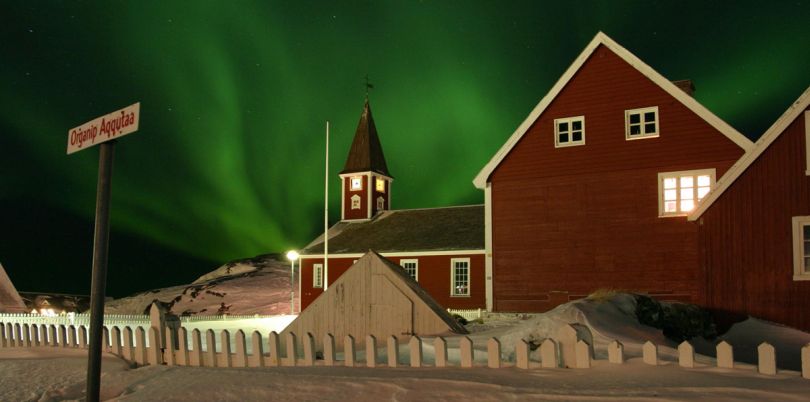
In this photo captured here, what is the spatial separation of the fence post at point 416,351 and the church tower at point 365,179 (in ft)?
120

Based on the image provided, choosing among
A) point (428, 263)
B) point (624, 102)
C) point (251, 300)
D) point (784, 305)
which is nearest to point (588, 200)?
point (624, 102)

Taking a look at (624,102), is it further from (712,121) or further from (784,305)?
(784,305)

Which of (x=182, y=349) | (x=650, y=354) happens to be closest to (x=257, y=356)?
(x=182, y=349)

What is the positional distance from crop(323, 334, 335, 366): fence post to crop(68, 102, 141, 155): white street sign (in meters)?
3.22

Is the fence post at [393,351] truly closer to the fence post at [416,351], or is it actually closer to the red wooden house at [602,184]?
the fence post at [416,351]

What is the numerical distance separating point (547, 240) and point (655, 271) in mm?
3618

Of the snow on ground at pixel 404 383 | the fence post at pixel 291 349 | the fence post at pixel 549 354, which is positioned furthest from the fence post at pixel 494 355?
the fence post at pixel 291 349

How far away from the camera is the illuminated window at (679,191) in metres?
21.6

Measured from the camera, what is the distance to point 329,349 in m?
8.06

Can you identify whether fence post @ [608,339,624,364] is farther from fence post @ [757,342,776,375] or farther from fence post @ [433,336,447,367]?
fence post @ [433,336,447,367]

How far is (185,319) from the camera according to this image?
30.2 metres

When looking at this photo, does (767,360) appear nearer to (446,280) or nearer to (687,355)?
(687,355)

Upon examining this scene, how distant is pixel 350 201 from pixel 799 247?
1252 inches

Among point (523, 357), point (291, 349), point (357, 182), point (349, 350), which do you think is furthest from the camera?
point (357, 182)
